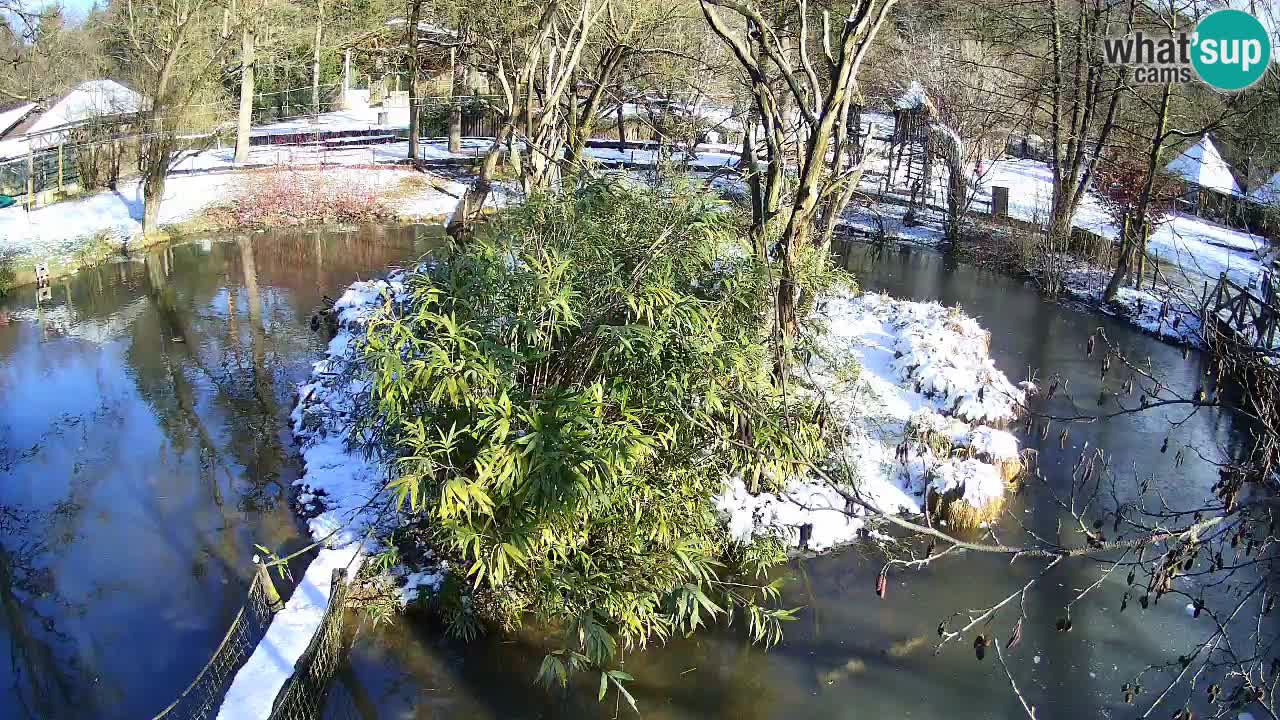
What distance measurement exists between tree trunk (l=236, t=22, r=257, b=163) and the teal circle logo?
18.6 m

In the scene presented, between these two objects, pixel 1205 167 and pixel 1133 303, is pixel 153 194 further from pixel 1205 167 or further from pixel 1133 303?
pixel 1205 167

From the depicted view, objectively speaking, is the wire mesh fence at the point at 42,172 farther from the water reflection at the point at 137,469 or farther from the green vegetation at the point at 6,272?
the water reflection at the point at 137,469

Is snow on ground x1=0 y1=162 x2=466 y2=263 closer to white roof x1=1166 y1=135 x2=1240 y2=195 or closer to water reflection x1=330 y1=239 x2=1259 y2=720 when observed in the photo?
water reflection x1=330 y1=239 x2=1259 y2=720

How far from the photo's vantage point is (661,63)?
2394 cm

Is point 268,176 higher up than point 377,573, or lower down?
higher up

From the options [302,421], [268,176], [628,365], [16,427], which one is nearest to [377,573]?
[628,365]

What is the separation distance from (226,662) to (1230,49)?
8.45 metres

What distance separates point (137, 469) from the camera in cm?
963

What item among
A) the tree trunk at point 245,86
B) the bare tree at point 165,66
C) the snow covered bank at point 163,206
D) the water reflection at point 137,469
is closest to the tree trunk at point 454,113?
the snow covered bank at point 163,206

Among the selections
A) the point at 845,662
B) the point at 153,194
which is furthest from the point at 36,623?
the point at 153,194

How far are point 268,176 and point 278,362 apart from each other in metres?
11.3

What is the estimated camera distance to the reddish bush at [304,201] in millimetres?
20688

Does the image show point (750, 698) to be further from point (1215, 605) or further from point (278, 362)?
point (278, 362)

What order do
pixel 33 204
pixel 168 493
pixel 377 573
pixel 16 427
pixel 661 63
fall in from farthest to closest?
pixel 661 63
pixel 33 204
pixel 16 427
pixel 168 493
pixel 377 573
